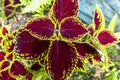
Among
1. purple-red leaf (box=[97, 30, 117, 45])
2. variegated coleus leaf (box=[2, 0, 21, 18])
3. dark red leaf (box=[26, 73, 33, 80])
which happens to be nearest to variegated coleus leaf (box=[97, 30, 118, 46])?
purple-red leaf (box=[97, 30, 117, 45])

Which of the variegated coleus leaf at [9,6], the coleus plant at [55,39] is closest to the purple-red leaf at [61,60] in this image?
the coleus plant at [55,39]

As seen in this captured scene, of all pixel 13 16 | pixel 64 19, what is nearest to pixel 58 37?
pixel 64 19

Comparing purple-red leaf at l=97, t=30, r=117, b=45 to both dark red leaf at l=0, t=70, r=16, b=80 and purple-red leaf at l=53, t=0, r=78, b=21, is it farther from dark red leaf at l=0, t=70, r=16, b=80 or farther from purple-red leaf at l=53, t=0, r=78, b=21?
dark red leaf at l=0, t=70, r=16, b=80

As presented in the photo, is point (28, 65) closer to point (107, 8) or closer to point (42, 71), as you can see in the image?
point (42, 71)

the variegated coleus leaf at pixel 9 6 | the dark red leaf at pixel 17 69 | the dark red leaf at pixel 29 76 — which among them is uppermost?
the variegated coleus leaf at pixel 9 6

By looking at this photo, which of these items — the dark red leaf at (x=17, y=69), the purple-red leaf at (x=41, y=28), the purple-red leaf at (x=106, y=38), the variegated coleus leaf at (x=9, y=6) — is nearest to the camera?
the purple-red leaf at (x=41, y=28)

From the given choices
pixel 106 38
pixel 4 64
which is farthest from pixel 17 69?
pixel 106 38

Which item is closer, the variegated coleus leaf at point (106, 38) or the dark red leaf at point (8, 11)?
the variegated coleus leaf at point (106, 38)

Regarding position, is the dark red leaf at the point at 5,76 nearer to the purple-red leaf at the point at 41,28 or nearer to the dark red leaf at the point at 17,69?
the dark red leaf at the point at 17,69
